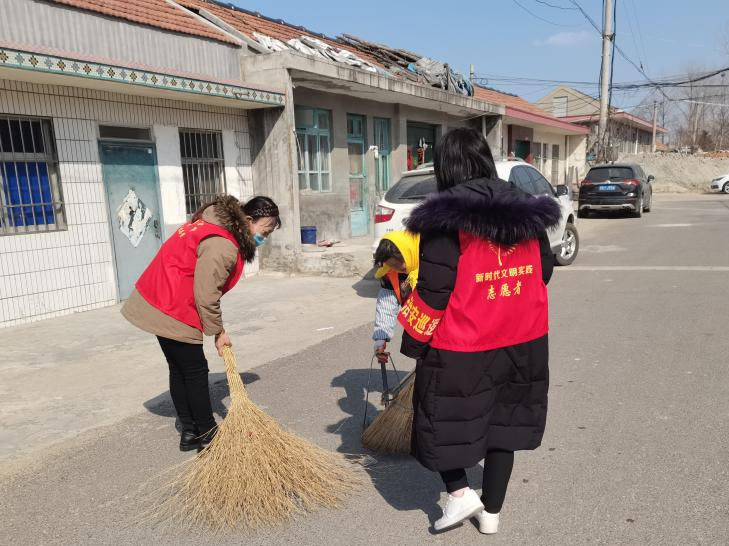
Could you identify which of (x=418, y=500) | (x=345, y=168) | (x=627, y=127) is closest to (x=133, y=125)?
(x=345, y=168)

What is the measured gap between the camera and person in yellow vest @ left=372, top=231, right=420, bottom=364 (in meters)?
2.89

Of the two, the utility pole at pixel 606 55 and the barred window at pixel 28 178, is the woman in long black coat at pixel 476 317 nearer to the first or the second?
the barred window at pixel 28 178

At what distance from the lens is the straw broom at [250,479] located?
8.98 feet

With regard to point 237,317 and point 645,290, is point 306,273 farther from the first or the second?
point 645,290

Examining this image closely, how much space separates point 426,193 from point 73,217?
171 inches

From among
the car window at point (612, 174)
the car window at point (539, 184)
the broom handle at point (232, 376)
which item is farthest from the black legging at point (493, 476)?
the car window at point (612, 174)

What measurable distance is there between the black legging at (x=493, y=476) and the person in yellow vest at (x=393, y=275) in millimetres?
942

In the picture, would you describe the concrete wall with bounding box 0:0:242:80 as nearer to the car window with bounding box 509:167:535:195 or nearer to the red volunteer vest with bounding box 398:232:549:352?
the car window with bounding box 509:167:535:195

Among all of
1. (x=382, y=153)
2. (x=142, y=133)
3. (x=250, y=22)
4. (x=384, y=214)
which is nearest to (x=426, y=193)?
(x=384, y=214)

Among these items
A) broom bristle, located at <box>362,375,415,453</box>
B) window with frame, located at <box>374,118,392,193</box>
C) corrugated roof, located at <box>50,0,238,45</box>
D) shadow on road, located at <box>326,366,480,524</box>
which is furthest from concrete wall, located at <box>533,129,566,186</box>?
broom bristle, located at <box>362,375,415,453</box>

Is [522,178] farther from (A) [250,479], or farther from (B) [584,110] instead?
(B) [584,110]

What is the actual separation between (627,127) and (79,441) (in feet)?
145

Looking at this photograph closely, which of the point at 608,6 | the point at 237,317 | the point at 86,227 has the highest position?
the point at 608,6

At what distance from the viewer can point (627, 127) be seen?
4125cm
